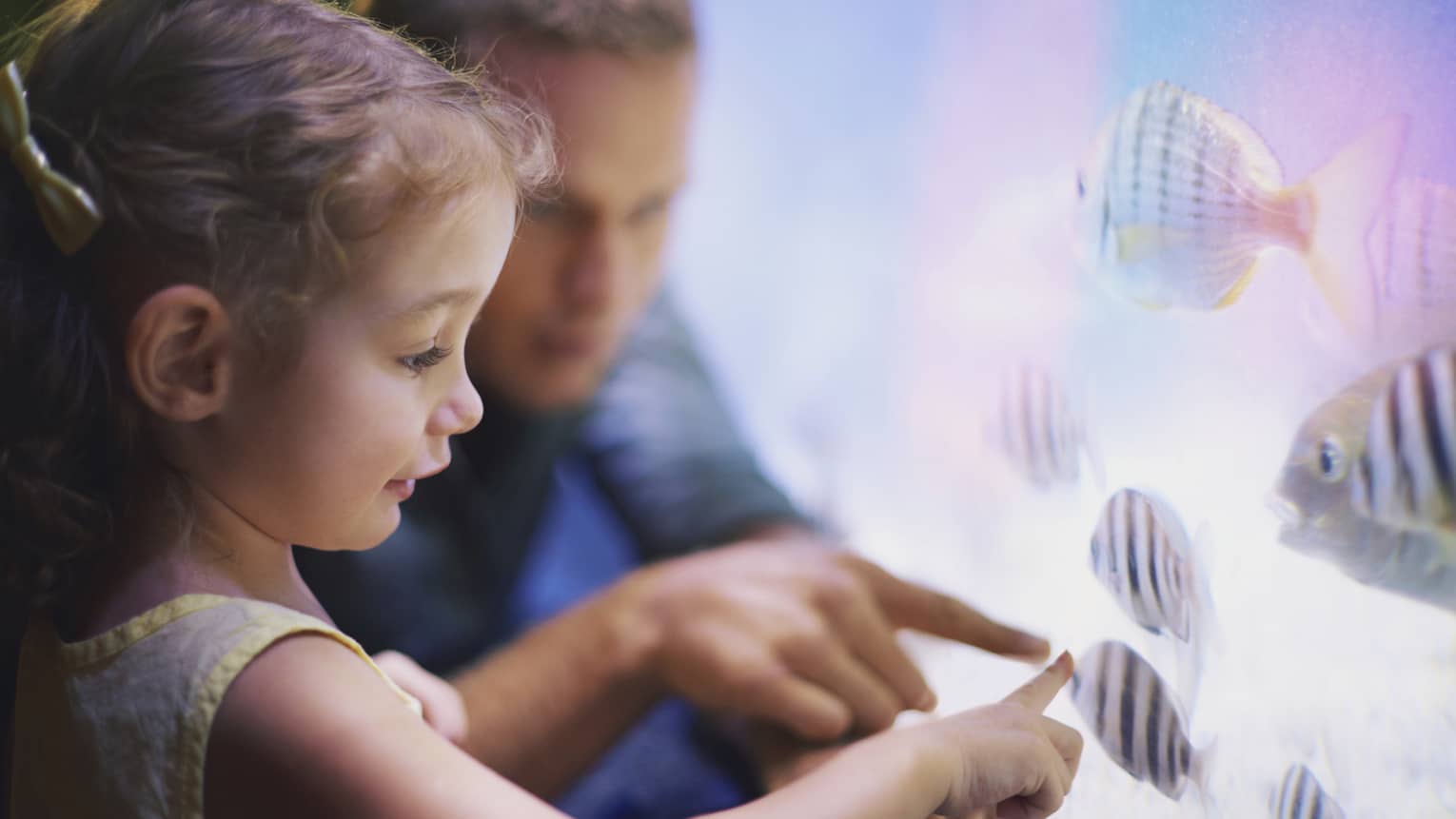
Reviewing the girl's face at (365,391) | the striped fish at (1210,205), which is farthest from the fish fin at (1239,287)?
the girl's face at (365,391)

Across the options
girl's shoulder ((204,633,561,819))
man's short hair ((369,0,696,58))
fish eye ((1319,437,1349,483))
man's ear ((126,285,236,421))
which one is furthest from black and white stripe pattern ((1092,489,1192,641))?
man's short hair ((369,0,696,58))

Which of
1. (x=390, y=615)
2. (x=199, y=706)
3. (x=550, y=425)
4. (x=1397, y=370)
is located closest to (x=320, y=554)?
(x=390, y=615)

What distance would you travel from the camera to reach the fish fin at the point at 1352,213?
0.60m

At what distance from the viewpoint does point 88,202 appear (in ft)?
1.91

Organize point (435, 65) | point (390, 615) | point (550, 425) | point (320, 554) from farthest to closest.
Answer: point (550, 425), point (390, 615), point (320, 554), point (435, 65)

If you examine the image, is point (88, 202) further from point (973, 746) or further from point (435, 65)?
point (973, 746)

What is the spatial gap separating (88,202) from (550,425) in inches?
37.6

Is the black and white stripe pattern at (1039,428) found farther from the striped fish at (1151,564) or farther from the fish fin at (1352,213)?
the fish fin at (1352,213)

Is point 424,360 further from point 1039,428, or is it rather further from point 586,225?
point 586,225

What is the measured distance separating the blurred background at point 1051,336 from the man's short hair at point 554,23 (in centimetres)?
25

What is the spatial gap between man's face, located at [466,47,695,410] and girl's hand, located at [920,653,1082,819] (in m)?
0.63

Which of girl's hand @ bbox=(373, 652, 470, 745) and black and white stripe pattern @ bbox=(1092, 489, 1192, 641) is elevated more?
black and white stripe pattern @ bbox=(1092, 489, 1192, 641)

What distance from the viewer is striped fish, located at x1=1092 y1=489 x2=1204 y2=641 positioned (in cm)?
69

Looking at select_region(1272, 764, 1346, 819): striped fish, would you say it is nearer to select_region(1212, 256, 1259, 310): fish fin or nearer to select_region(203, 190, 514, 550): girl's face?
select_region(1212, 256, 1259, 310): fish fin
